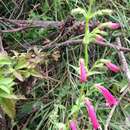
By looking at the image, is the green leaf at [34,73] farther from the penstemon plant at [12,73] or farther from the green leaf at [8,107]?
the green leaf at [8,107]

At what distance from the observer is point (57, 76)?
1.83 m

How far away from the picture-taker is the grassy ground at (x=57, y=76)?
168 centimetres

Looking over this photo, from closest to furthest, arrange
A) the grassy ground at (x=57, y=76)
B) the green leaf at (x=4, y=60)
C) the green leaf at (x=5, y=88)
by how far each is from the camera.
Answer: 1. the green leaf at (x=5, y=88)
2. the green leaf at (x=4, y=60)
3. the grassy ground at (x=57, y=76)

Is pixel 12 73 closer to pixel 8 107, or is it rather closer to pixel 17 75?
pixel 17 75

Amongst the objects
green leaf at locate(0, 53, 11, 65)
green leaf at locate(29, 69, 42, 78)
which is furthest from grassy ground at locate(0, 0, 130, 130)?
green leaf at locate(0, 53, 11, 65)

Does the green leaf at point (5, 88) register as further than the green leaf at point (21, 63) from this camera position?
No

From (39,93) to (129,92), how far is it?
0.44 meters

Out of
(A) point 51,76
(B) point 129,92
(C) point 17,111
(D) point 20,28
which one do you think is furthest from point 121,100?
(D) point 20,28

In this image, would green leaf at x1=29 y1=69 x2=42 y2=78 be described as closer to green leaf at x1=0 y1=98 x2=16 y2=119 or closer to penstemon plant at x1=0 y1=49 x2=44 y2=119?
penstemon plant at x1=0 y1=49 x2=44 y2=119

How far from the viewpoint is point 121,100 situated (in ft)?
5.74

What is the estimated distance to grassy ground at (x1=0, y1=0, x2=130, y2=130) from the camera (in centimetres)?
168

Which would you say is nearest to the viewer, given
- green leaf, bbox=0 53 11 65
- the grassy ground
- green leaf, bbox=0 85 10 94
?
green leaf, bbox=0 85 10 94

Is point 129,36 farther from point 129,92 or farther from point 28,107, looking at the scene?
point 28,107

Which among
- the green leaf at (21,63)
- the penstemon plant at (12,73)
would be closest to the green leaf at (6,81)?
the penstemon plant at (12,73)
